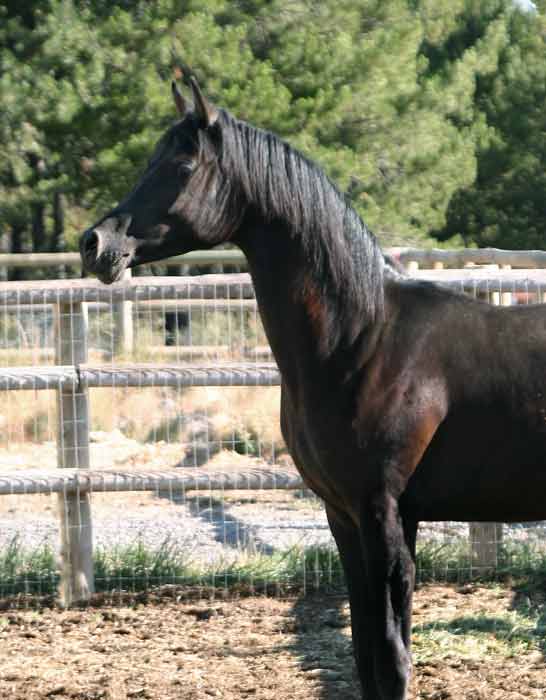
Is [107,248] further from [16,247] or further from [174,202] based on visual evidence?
[16,247]

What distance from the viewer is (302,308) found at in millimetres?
3275

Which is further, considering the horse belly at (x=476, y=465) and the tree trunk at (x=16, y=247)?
the tree trunk at (x=16, y=247)

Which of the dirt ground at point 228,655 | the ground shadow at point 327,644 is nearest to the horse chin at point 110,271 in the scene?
the dirt ground at point 228,655

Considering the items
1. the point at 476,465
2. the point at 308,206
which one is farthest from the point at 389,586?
the point at 308,206

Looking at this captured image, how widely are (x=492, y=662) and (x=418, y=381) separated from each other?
5.02 feet

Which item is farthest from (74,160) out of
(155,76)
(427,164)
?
(427,164)

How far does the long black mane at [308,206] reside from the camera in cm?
322

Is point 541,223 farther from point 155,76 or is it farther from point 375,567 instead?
point 375,567

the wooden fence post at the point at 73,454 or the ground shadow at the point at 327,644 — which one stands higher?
the wooden fence post at the point at 73,454

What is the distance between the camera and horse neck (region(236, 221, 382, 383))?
3.26m

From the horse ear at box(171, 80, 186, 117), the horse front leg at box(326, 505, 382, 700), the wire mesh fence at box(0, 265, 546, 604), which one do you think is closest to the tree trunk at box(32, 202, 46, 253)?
the wire mesh fence at box(0, 265, 546, 604)

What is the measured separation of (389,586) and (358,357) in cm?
69

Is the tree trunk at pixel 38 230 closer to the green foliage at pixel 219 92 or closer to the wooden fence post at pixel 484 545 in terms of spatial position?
the green foliage at pixel 219 92

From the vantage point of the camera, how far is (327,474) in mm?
3207
